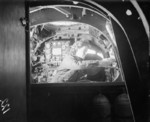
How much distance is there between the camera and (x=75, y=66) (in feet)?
8.77

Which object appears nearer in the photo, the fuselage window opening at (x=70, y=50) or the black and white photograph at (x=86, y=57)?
the black and white photograph at (x=86, y=57)

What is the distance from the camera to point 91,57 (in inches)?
106

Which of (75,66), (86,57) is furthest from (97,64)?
(75,66)

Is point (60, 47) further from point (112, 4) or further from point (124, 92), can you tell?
point (124, 92)

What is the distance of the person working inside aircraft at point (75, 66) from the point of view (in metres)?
2.66

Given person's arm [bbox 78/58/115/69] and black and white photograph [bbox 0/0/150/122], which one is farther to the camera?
person's arm [bbox 78/58/115/69]

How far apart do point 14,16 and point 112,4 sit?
4.10ft

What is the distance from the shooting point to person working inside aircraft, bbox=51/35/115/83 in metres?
2.66

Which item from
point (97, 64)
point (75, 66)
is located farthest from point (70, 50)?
point (97, 64)

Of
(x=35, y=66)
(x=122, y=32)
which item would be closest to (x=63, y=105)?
(x=35, y=66)

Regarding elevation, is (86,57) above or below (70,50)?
below

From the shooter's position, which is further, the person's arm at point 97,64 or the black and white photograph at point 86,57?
the person's arm at point 97,64

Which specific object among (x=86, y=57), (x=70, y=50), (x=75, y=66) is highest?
(x=70, y=50)

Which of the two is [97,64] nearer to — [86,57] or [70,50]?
[86,57]
